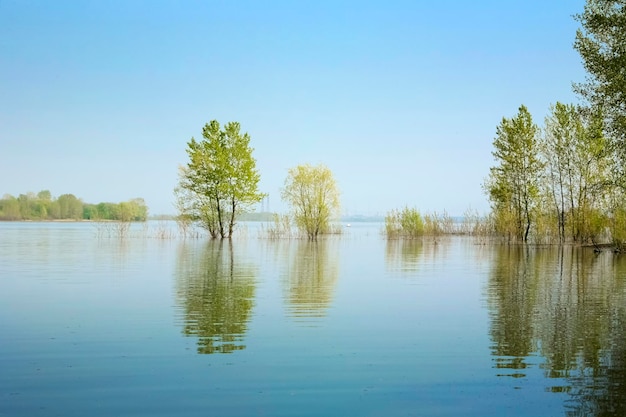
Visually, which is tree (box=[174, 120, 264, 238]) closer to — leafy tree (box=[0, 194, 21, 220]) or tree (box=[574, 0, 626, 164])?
tree (box=[574, 0, 626, 164])

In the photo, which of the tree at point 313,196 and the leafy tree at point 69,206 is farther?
the leafy tree at point 69,206

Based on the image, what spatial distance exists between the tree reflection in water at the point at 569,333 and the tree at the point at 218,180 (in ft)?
104

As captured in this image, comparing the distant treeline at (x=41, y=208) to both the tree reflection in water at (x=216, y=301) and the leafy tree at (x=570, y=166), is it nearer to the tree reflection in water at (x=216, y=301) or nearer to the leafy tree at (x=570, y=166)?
the leafy tree at (x=570, y=166)

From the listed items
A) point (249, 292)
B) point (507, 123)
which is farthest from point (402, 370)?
point (507, 123)

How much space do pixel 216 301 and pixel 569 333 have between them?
697 cm

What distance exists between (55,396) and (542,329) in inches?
296

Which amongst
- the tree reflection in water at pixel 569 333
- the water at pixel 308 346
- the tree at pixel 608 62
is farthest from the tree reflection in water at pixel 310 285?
the tree at pixel 608 62

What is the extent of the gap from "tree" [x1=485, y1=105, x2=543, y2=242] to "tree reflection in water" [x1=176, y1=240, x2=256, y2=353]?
27.2 metres

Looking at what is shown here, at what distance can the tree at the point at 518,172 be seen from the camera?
4250cm

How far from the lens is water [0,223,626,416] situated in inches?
239

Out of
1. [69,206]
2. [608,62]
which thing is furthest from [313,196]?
[69,206]

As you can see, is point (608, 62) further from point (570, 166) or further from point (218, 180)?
point (218, 180)

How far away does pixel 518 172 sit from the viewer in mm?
43094

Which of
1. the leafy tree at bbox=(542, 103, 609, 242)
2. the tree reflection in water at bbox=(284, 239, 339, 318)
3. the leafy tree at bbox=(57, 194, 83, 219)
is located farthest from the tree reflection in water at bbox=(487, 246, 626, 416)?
the leafy tree at bbox=(57, 194, 83, 219)
